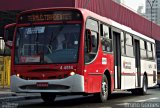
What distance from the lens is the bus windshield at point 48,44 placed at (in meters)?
14.0

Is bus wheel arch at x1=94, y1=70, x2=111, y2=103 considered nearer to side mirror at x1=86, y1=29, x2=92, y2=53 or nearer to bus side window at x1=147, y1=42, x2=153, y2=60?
side mirror at x1=86, y1=29, x2=92, y2=53

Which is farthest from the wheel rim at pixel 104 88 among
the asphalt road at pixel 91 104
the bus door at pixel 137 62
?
the bus door at pixel 137 62

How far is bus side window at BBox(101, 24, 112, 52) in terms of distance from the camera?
16078 mm

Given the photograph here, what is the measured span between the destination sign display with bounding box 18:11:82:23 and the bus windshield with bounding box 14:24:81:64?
27cm

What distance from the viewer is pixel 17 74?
47.3ft

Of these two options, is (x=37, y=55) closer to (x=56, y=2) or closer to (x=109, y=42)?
(x=109, y=42)

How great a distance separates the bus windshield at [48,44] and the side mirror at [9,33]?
1.74 feet

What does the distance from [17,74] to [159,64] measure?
2684cm

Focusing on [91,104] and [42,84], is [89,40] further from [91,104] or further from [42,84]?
[91,104]

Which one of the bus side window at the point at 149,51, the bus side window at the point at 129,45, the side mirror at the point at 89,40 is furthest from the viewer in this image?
the bus side window at the point at 149,51

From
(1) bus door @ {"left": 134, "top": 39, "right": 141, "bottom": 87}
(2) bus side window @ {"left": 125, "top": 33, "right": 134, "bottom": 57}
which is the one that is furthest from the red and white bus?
(1) bus door @ {"left": 134, "top": 39, "right": 141, "bottom": 87}

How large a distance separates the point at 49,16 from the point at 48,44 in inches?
41.8

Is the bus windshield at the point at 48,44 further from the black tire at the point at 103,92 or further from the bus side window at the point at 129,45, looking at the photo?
the bus side window at the point at 129,45

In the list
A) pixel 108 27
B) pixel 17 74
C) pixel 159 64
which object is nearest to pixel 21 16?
pixel 17 74
